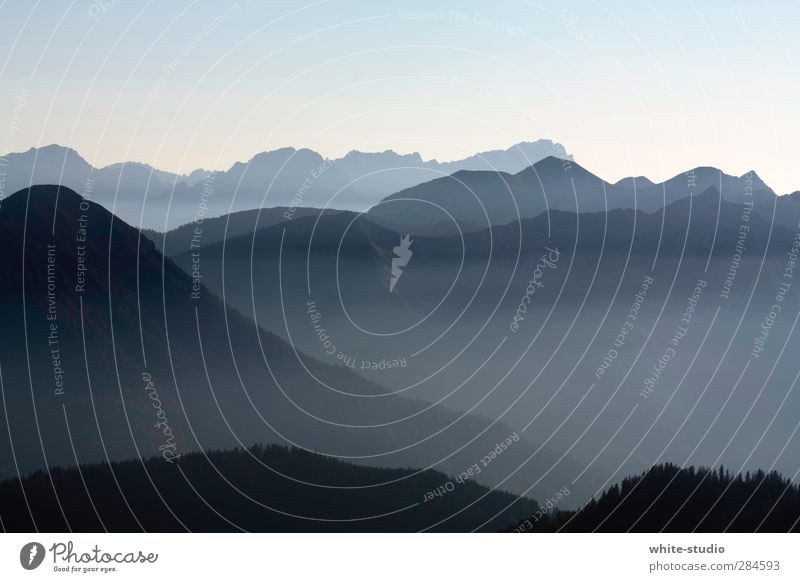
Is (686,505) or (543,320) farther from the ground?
(543,320)

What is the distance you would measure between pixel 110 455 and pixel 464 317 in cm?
4768

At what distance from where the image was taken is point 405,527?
2084 inches

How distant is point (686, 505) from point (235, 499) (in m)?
23.0

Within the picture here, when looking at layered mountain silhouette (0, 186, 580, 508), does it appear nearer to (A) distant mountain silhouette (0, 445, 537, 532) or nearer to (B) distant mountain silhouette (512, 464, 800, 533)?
(A) distant mountain silhouette (0, 445, 537, 532)

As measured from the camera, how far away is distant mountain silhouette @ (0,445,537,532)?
48.9 metres

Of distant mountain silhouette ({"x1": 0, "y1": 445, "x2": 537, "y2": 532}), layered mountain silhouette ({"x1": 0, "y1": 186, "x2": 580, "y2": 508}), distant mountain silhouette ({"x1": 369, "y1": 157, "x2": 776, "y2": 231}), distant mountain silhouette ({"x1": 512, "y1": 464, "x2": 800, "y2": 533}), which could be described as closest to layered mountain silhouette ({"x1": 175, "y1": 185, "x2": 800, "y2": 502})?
distant mountain silhouette ({"x1": 512, "y1": 464, "x2": 800, "y2": 533})

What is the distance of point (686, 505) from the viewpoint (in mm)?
46594

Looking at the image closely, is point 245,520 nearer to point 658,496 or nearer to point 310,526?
point 310,526

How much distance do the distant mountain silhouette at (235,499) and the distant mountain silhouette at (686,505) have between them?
8951 mm

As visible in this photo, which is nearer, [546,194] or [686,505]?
[686,505]
